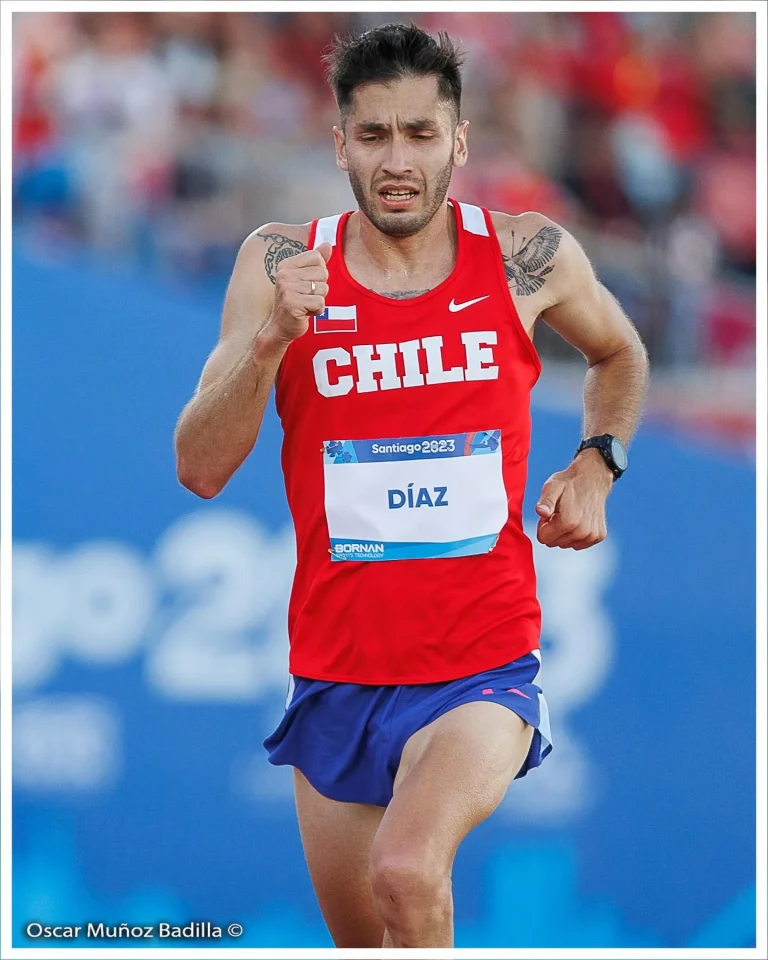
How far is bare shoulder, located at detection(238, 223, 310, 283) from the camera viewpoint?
11.1 feet

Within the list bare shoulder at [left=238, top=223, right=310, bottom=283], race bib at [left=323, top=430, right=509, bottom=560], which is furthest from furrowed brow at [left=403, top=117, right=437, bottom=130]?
race bib at [left=323, top=430, right=509, bottom=560]

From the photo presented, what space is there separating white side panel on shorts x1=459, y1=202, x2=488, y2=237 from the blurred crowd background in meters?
2.79

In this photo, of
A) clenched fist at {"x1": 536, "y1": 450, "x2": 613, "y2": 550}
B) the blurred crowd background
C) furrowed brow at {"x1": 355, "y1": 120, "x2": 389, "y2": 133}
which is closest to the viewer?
clenched fist at {"x1": 536, "y1": 450, "x2": 613, "y2": 550}

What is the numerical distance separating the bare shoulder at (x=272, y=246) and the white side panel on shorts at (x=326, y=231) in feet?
0.10

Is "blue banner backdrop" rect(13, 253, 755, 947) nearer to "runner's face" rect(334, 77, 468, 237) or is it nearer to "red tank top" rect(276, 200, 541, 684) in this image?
"red tank top" rect(276, 200, 541, 684)

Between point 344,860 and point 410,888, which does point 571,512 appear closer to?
point 410,888

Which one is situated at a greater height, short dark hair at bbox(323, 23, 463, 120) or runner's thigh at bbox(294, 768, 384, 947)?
short dark hair at bbox(323, 23, 463, 120)

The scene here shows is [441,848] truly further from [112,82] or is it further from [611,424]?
[112,82]

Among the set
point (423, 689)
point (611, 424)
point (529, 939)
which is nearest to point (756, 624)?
point (529, 939)

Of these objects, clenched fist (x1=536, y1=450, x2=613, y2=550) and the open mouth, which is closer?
clenched fist (x1=536, y1=450, x2=613, y2=550)

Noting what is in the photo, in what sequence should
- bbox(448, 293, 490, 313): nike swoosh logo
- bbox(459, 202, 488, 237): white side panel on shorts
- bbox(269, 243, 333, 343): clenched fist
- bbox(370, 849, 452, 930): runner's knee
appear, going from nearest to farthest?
bbox(370, 849, 452, 930): runner's knee
bbox(269, 243, 333, 343): clenched fist
bbox(448, 293, 490, 313): nike swoosh logo
bbox(459, 202, 488, 237): white side panel on shorts

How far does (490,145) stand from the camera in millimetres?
7105

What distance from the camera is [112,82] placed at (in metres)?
6.38

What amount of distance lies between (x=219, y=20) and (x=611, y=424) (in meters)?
4.29
